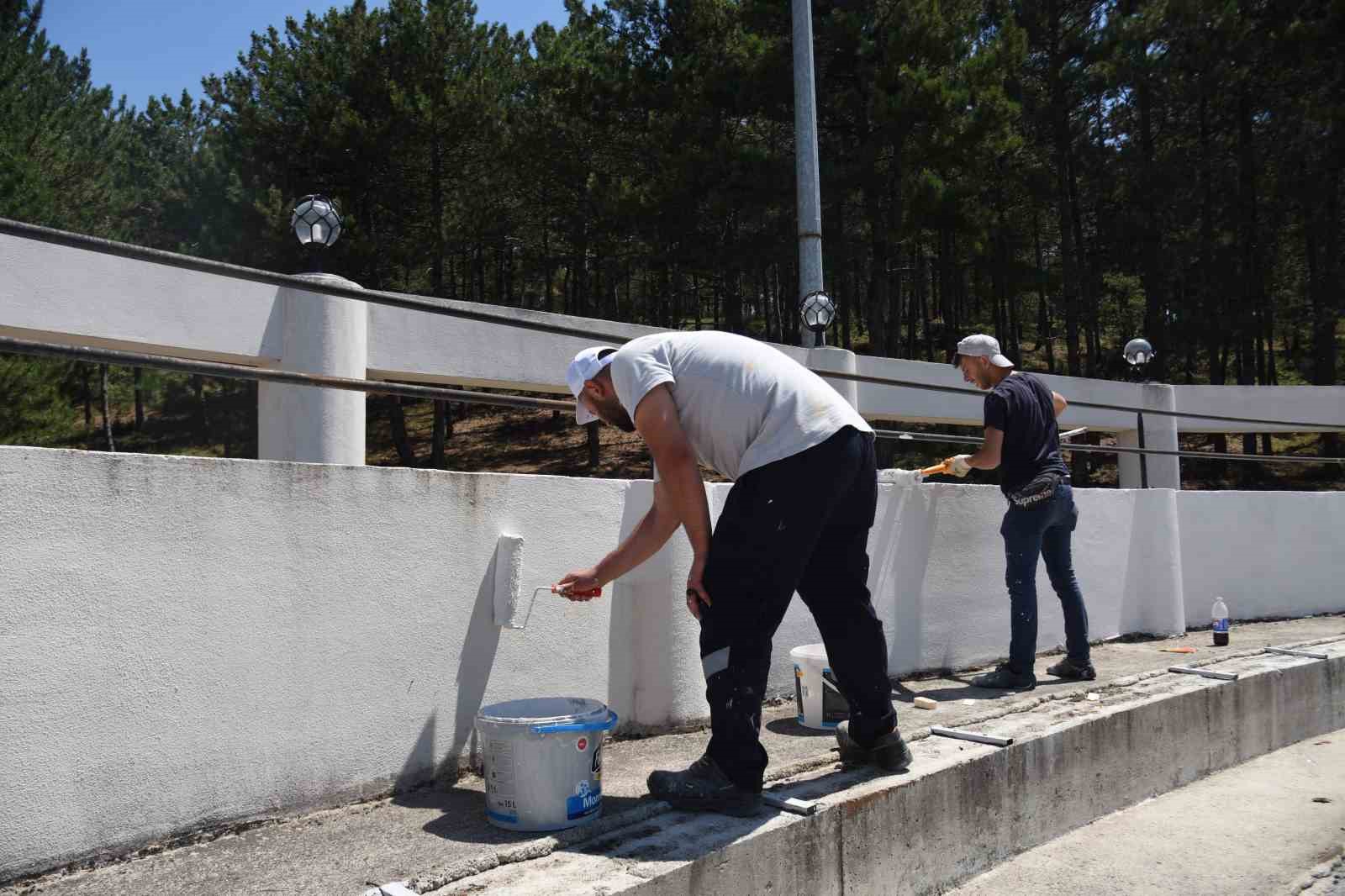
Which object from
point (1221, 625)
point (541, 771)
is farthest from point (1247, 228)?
point (541, 771)

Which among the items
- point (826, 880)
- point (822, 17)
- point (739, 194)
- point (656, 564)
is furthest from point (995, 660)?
point (822, 17)

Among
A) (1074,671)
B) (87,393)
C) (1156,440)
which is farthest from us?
(87,393)

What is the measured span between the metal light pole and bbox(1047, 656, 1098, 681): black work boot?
501cm

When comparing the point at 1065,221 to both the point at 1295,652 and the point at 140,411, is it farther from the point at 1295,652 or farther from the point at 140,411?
the point at 140,411

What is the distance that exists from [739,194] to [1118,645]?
15.1 metres

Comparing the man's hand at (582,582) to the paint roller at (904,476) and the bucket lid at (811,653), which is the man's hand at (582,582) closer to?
the bucket lid at (811,653)

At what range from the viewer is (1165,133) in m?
26.1

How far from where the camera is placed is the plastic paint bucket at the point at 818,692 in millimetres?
4051

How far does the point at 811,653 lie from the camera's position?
4.10m

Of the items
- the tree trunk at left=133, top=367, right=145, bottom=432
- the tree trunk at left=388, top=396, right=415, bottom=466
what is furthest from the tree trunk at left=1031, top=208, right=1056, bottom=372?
the tree trunk at left=133, top=367, right=145, bottom=432

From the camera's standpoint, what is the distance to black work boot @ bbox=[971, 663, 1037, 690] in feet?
16.3

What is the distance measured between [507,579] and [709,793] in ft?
3.43

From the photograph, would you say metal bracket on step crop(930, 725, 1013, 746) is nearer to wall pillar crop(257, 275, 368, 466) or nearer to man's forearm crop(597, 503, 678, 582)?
man's forearm crop(597, 503, 678, 582)

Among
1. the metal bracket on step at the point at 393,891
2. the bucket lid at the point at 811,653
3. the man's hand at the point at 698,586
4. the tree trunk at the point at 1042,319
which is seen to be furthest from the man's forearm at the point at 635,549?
the tree trunk at the point at 1042,319
